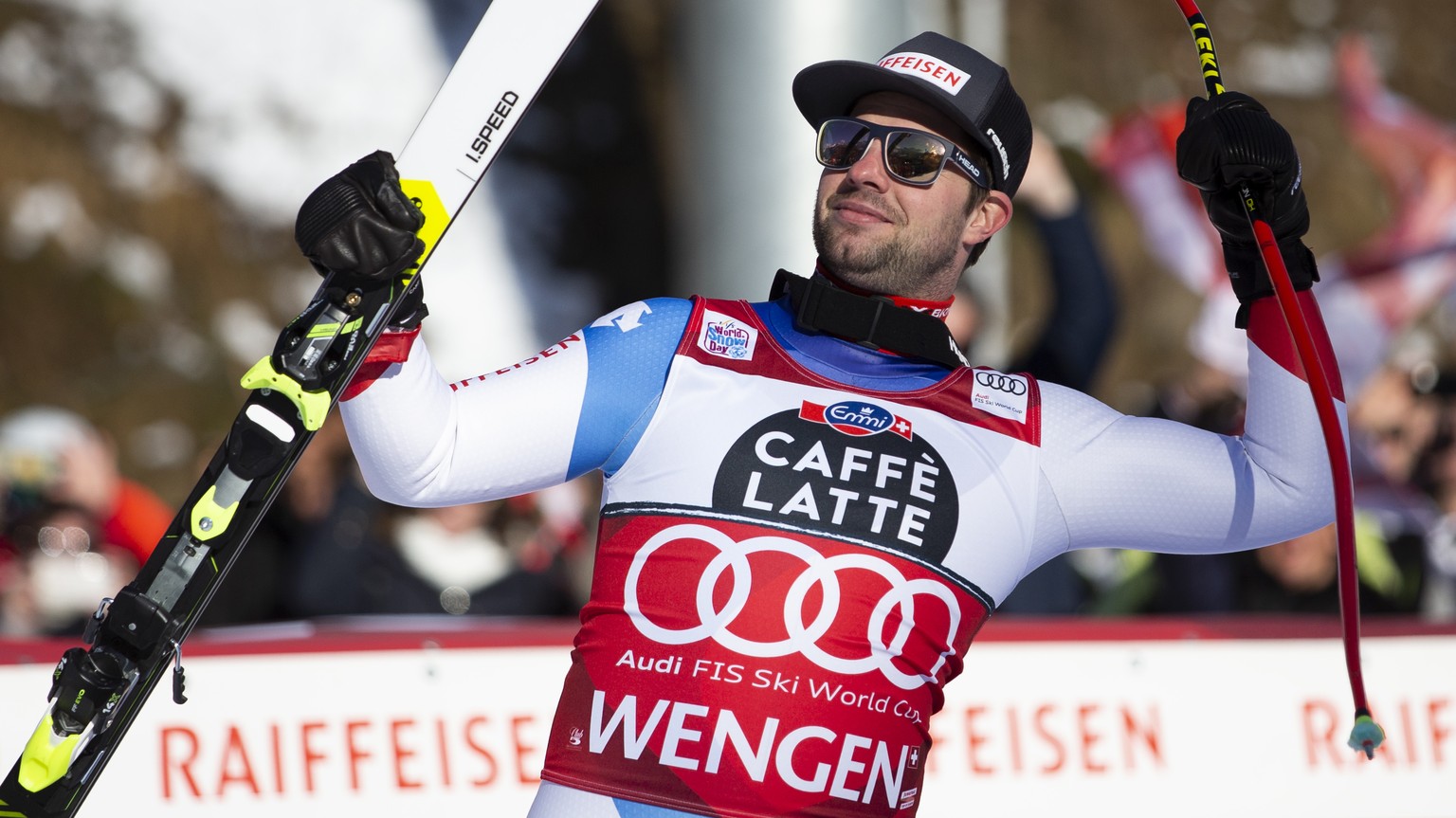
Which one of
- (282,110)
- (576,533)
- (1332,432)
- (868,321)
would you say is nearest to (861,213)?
(868,321)

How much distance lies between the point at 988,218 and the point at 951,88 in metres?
0.30

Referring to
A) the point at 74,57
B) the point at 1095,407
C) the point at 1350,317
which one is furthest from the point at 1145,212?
the point at 74,57

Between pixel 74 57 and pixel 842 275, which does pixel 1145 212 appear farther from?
pixel 74 57

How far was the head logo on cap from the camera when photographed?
9.70 feet

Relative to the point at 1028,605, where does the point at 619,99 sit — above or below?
above

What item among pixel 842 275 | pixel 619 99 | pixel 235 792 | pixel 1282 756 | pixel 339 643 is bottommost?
pixel 235 792

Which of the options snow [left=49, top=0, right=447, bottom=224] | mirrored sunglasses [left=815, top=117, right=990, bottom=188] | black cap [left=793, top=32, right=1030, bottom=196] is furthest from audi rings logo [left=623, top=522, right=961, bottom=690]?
snow [left=49, top=0, right=447, bottom=224]

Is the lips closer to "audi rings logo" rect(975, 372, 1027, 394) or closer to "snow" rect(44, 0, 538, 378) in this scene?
"audi rings logo" rect(975, 372, 1027, 394)

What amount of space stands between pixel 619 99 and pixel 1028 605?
7.02 m

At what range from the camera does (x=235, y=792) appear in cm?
338

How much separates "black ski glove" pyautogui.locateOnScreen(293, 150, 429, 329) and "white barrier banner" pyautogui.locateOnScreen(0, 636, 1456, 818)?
134cm

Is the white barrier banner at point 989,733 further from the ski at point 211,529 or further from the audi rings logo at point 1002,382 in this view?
the audi rings logo at point 1002,382

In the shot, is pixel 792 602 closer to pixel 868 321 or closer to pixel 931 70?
pixel 868 321

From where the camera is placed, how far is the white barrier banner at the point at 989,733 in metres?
3.41
